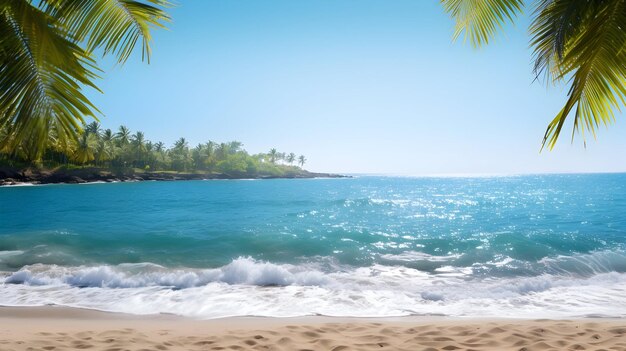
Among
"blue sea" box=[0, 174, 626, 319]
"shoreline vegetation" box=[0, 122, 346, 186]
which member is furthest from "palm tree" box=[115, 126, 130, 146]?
"blue sea" box=[0, 174, 626, 319]

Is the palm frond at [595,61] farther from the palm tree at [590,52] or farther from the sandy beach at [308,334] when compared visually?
the sandy beach at [308,334]

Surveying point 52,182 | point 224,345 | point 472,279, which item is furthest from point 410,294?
point 52,182

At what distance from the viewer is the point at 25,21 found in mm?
3174

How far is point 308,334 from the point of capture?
568 centimetres

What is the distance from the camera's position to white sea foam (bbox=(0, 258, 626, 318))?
7852 millimetres

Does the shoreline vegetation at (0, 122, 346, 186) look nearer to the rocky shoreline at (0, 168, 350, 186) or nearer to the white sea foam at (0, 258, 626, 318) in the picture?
the rocky shoreline at (0, 168, 350, 186)

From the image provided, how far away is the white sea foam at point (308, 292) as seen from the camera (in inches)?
309

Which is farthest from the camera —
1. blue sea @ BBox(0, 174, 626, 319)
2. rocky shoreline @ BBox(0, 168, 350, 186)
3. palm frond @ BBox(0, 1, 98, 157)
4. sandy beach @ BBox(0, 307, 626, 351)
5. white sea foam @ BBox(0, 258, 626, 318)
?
rocky shoreline @ BBox(0, 168, 350, 186)

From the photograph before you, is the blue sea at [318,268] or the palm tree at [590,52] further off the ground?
the palm tree at [590,52]

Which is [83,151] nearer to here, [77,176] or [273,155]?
[77,176]

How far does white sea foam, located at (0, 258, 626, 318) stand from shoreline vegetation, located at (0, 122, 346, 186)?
39.2 meters

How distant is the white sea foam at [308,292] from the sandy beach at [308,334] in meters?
0.90

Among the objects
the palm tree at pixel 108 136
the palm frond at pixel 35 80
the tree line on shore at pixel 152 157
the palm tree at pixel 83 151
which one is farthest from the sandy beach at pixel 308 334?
the palm tree at pixel 108 136

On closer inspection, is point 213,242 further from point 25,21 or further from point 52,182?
point 52,182
